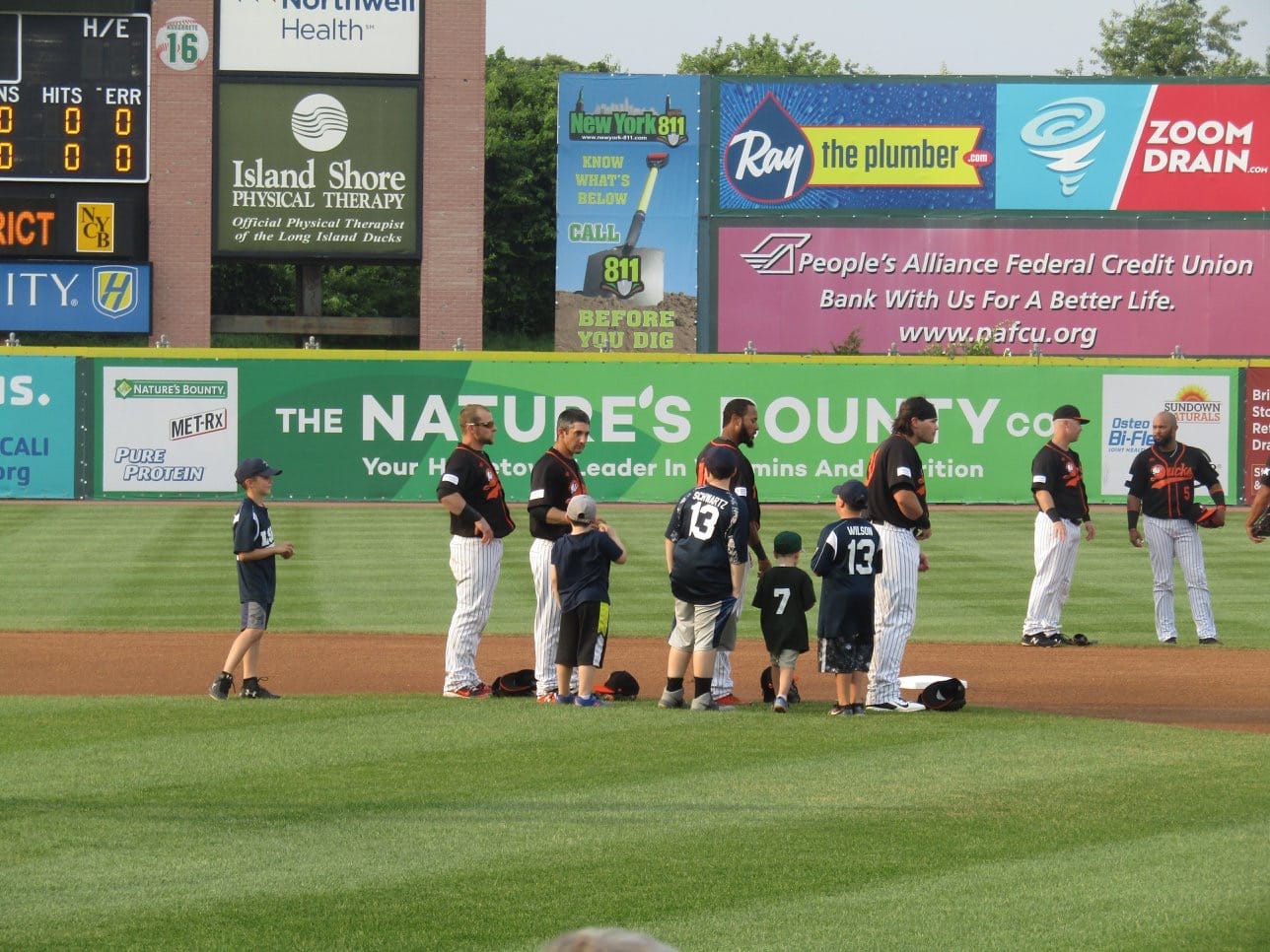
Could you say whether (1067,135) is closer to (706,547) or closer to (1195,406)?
(1195,406)

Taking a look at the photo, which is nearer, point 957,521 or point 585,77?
point 957,521

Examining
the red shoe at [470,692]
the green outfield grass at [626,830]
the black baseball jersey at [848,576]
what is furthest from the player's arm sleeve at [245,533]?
the black baseball jersey at [848,576]

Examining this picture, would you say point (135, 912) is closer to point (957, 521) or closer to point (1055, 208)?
point (957, 521)

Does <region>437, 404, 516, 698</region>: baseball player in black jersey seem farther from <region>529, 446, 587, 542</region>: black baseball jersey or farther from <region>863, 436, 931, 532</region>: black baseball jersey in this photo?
<region>863, 436, 931, 532</region>: black baseball jersey

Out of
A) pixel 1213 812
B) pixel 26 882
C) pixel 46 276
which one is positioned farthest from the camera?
pixel 46 276

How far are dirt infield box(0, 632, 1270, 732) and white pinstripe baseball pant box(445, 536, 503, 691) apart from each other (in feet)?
4.41

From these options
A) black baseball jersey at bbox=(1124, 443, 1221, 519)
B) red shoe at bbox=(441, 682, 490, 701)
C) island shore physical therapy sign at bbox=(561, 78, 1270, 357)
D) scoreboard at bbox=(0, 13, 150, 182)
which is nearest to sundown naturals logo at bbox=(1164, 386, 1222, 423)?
island shore physical therapy sign at bbox=(561, 78, 1270, 357)

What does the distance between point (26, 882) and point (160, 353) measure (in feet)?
74.6

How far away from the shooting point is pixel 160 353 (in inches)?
1125

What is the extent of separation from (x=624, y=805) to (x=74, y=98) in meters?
28.1

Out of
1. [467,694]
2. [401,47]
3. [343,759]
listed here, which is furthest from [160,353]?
[343,759]

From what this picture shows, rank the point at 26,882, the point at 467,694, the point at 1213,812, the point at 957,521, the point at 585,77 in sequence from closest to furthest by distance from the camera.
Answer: the point at 26,882
the point at 1213,812
the point at 467,694
the point at 957,521
the point at 585,77

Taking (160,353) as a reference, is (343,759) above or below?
below

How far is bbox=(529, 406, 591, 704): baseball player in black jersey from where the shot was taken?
11219mm
